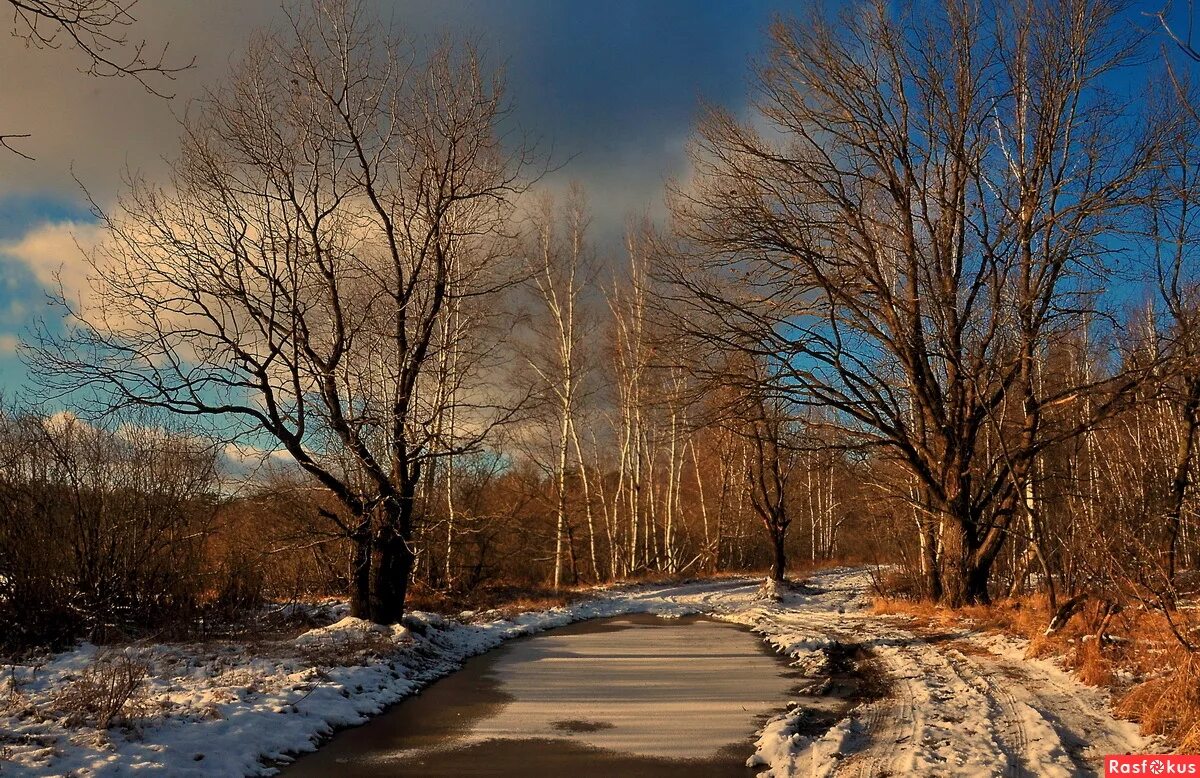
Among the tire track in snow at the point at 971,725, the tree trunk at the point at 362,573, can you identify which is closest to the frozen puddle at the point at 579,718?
the tire track in snow at the point at 971,725

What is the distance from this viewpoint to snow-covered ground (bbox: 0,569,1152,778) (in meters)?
5.61

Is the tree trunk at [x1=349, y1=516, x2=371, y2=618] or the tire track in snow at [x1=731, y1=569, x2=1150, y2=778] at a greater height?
the tree trunk at [x1=349, y1=516, x2=371, y2=618]

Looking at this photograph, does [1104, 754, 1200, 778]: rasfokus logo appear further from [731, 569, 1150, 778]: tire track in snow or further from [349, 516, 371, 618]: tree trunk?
[349, 516, 371, 618]: tree trunk

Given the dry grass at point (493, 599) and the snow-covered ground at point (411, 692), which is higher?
the snow-covered ground at point (411, 692)

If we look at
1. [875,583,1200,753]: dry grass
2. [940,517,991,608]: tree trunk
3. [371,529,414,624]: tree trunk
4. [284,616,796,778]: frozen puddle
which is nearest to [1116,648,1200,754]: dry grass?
[875,583,1200,753]: dry grass

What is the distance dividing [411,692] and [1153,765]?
7.09 m

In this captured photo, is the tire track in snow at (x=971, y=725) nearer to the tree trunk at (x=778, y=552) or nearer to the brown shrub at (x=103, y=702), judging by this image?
the brown shrub at (x=103, y=702)

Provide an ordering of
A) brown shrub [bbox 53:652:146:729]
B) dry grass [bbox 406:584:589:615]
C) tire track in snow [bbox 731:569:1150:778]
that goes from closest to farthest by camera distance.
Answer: tire track in snow [bbox 731:569:1150:778], brown shrub [bbox 53:652:146:729], dry grass [bbox 406:584:589:615]

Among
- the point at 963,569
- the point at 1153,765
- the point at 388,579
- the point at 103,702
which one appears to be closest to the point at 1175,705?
the point at 1153,765

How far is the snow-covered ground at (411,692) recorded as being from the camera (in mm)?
5609

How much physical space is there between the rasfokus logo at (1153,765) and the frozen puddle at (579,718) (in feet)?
7.68

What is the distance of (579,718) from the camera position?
25.5ft

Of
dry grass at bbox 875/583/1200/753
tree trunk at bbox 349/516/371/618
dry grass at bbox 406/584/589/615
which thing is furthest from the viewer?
dry grass at bbox 406/584/589/615

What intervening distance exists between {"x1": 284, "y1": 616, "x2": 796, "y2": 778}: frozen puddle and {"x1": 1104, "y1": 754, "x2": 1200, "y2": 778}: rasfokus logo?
2.34m
